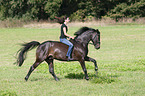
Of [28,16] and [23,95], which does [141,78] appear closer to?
[23,95]

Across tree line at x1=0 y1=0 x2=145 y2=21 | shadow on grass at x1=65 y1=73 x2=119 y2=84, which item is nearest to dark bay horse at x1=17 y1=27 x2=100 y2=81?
shadow on grass at x1=65 y1=73 x2=119 y2=84

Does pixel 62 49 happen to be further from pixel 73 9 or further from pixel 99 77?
pixel 73 9

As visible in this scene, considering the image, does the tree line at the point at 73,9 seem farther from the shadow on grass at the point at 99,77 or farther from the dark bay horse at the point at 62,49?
the dark bay horse at the point at 62,49

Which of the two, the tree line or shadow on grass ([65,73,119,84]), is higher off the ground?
shadow on grass ([65,73,119,84])

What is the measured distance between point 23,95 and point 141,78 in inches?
193

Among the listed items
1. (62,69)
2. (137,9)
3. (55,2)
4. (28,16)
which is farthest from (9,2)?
(62,69)

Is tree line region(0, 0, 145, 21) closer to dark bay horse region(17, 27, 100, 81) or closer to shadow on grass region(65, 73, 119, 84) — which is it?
shadow on grass region(65, 73, 119, 84)

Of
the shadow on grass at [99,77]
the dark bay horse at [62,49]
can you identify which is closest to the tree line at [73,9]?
the shadow on grass at [99,77]

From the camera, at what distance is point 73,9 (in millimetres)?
70562

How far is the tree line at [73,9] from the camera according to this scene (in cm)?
6225

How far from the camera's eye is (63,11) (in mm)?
70625

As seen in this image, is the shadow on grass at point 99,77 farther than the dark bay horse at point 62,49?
No

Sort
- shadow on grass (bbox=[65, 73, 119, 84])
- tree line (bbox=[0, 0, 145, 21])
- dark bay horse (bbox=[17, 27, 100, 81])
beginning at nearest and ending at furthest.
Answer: shadow on grass (bbox=[65, 73, 119, 84])
dark bay horse (bbox=[17, 27, 100, 81])
tree line (bbox=[0, 0, 145, 21])

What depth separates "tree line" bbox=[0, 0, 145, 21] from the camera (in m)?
A: 62.2
